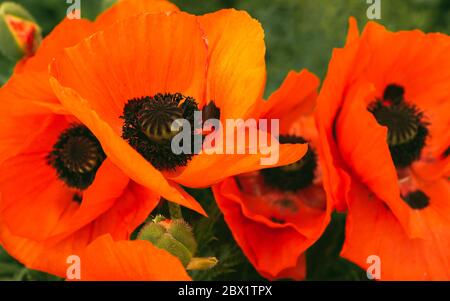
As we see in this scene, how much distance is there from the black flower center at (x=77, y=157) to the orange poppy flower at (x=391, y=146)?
1.21 feet

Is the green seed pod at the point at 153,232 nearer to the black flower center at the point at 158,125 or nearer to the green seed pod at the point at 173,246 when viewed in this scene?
the green seed pod at the point at 173,246

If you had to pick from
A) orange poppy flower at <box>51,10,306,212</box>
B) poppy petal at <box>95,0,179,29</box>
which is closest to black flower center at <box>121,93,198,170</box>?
orange poppy flower at <box>51,10,306,212</box>

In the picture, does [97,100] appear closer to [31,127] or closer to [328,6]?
[31,127]

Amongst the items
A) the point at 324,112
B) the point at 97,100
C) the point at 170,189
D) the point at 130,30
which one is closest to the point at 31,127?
the point at 97,100

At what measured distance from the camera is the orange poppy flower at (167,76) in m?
1.06

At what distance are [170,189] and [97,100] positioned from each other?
28 cm

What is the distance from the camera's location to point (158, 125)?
1.09m

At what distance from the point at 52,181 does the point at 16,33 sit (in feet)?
1.22

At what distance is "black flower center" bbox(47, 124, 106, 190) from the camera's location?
122 cm

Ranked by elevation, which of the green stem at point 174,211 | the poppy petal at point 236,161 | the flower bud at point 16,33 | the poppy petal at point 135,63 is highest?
the flower bud at point 16,33

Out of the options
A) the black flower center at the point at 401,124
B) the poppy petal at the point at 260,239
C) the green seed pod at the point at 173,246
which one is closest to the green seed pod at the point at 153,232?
the green seed pod at the point at 173,246

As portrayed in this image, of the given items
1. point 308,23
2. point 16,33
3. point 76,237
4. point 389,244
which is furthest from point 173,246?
point 308,23

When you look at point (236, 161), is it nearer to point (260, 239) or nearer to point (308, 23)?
point (260, 239)

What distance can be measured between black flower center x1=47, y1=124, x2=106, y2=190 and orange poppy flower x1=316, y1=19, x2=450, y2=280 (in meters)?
0.37
